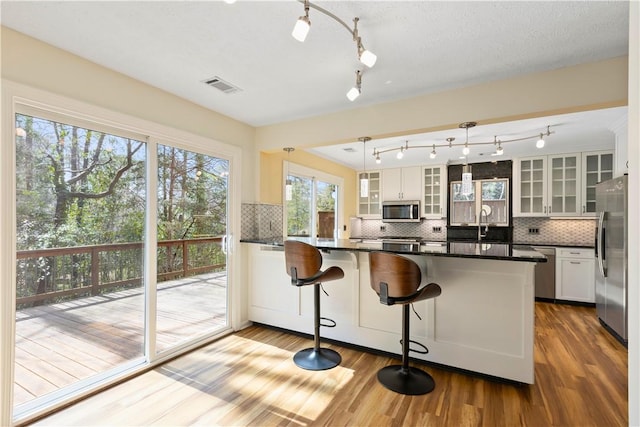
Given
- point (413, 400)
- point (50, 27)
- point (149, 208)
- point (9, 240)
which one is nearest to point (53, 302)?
point (9, 240)

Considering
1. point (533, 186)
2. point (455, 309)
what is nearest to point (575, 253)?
point (533, 186)

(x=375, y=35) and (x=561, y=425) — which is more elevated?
(x=375, y=35)

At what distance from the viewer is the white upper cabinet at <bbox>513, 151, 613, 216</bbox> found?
184 inches

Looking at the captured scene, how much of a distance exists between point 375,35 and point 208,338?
3.12 metres

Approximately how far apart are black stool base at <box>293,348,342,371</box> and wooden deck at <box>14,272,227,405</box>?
1.16 m

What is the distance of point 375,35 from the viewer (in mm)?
1888

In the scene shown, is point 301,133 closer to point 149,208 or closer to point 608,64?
point 149,208

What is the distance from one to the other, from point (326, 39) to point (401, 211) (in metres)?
4.52

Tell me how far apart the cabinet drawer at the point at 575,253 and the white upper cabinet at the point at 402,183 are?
7.68 ft

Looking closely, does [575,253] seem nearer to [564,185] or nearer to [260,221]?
[564,185]

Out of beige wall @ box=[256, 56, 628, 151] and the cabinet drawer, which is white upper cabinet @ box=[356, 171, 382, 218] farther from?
beige wall @ box=[256, 56, 628, 151]

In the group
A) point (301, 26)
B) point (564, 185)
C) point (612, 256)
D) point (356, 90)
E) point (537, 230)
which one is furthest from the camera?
point (537, 230)

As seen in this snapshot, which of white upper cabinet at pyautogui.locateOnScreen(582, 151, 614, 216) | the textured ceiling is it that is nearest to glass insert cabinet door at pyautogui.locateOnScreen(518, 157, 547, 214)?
white upper cabinet at pyautogui.locateOnScreen(582, 151, 614, 216)

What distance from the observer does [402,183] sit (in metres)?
6.07
